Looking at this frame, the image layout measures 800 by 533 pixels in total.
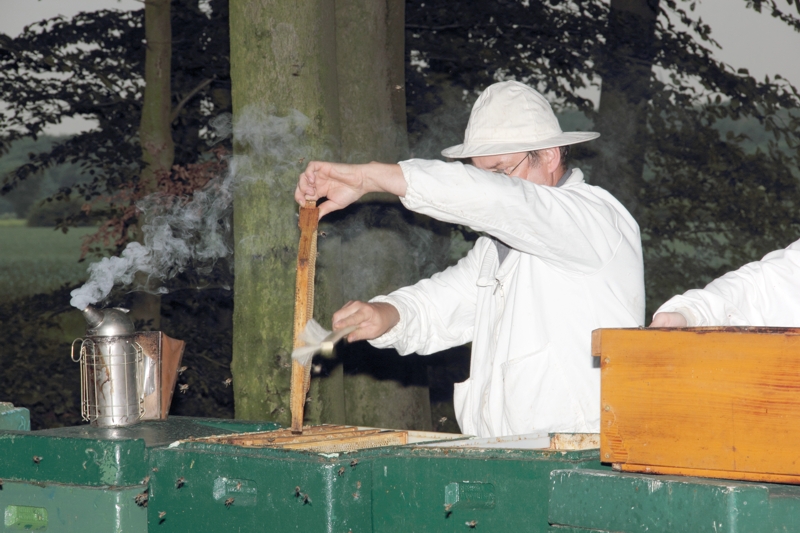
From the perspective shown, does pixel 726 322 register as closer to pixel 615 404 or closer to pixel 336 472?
pixel 615 404

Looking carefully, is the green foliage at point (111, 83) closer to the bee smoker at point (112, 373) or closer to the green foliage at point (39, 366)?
the green foliage at point (39, 366)

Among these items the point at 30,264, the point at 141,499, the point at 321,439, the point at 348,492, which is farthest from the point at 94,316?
the point at 30,264

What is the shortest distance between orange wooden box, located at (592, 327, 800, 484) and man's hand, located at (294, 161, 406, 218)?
87 centimetres

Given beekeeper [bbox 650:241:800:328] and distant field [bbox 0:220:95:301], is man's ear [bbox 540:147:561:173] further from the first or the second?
distant field [bbox 0:220:95:301]

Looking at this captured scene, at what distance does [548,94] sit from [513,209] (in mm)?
6261

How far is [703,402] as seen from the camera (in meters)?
1.77

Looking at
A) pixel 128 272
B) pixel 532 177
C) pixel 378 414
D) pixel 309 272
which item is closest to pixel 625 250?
pixel 532 177

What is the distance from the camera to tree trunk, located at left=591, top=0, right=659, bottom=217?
8250 mm

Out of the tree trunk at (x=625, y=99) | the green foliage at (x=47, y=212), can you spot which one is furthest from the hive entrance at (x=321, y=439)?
the green foliage at (x=47, y=212)

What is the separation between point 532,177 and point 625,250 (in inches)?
17.9

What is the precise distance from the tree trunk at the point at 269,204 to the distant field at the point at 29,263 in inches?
346

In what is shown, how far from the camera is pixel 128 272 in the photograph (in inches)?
152

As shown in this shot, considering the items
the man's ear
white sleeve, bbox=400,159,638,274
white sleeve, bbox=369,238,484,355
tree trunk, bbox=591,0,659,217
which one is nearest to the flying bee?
white sleeve, bbox=400,159,638,274

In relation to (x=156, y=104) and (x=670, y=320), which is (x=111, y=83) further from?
(x=670, y=320)
